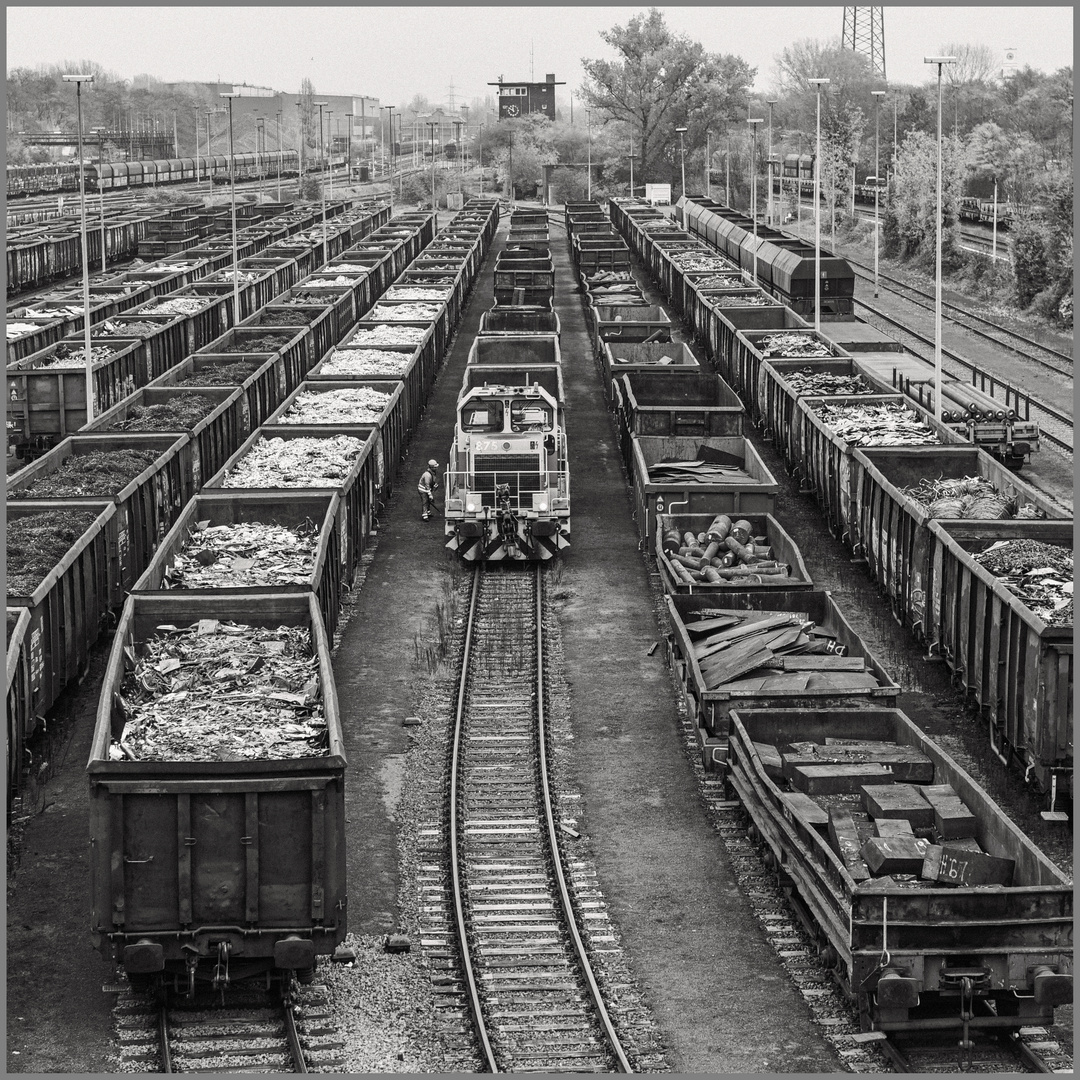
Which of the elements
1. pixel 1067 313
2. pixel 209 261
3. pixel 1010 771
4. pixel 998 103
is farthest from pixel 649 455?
pixel 998 103

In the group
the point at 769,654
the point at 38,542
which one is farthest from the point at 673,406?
the point at 38,542

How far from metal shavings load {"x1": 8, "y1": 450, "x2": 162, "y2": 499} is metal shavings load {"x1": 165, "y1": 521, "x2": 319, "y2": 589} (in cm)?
264

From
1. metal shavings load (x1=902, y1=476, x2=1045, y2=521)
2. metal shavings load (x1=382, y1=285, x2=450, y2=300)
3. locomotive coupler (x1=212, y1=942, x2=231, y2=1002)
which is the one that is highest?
metal shavings load (x1=382, y1=285, x2=450, y2=300)

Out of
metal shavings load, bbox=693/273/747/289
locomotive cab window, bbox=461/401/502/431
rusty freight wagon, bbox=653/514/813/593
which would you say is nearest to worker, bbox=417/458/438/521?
locomotive cab window, bbox=461/401/502/431

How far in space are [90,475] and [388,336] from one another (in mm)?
17891

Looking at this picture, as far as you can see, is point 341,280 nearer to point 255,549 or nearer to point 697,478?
point 697,478

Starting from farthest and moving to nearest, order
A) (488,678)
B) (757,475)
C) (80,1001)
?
(757,475) → (488,678) → (80,1001)

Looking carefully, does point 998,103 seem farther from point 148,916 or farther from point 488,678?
point 148,916

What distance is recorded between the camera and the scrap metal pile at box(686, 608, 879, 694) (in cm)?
2023

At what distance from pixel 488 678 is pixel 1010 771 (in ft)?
25.6

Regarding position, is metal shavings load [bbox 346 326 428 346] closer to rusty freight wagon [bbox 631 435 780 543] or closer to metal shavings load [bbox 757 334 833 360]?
metal shavings load [bbox 757 334 833 360]

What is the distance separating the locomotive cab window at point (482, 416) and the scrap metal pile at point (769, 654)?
8576 mm

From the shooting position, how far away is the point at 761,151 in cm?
14475

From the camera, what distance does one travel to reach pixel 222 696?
16.8m
